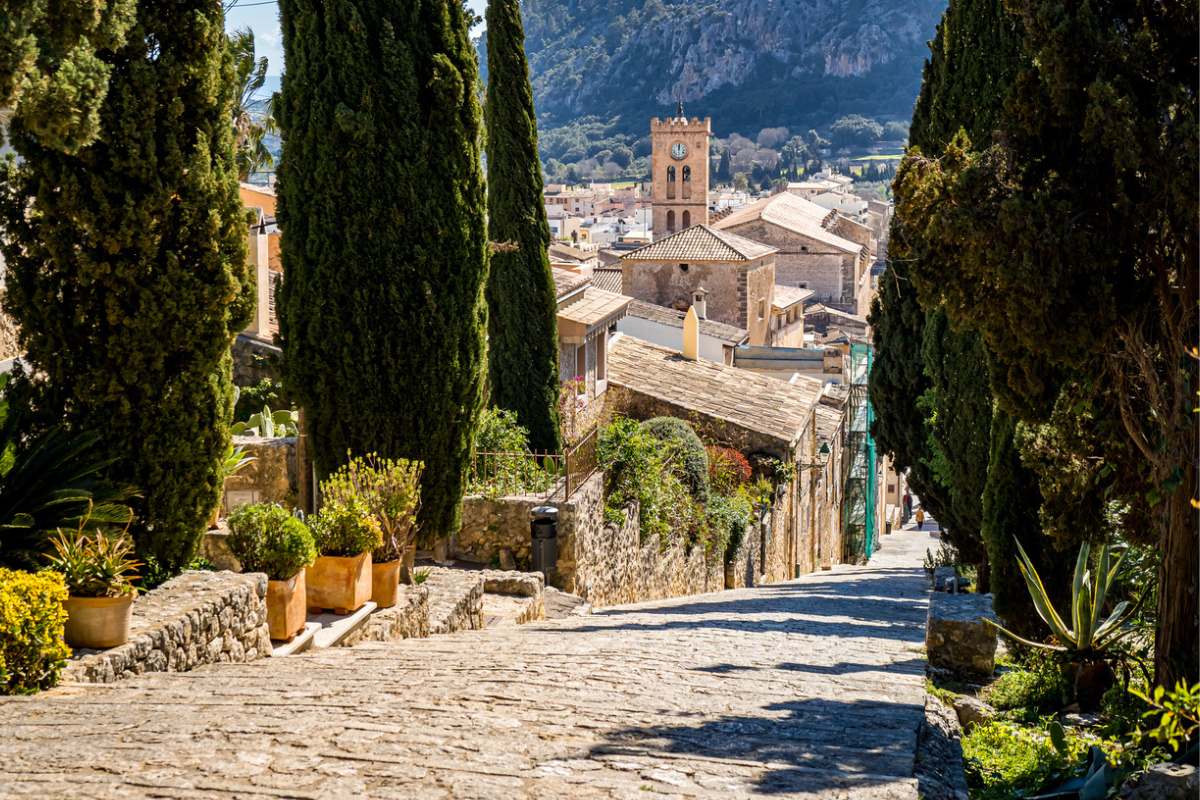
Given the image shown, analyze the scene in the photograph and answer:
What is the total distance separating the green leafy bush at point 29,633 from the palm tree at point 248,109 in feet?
65.7

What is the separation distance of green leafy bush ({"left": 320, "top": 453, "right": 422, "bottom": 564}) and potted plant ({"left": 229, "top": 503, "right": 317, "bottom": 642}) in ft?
4.40

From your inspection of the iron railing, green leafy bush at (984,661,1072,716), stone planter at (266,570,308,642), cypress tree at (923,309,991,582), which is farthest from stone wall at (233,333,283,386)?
green leafy bush at (984,661,1072,716)

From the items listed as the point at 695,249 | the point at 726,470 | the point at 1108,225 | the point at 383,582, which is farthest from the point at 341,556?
the point at 695,249

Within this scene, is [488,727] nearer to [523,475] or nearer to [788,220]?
[523,475]

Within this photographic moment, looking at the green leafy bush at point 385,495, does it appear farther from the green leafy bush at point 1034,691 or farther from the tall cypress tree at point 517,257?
the tall cypress tree at point 517,257

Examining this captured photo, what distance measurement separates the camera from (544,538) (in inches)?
596

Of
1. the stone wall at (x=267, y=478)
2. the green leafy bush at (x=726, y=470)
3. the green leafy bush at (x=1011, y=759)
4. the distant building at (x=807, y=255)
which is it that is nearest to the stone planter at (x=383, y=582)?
the stone wall at (x=267, y=478)

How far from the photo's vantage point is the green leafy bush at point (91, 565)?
7.53 meters

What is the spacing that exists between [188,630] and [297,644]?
1624 millimetres

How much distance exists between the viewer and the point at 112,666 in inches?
290

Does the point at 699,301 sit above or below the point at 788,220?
below

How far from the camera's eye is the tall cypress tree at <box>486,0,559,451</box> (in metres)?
20.9

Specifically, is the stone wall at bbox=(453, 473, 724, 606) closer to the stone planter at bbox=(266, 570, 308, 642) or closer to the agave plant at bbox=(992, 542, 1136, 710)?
the stone planter at bbox=(266, 570, 308, 642)

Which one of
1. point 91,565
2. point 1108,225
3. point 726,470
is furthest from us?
point 726,470
